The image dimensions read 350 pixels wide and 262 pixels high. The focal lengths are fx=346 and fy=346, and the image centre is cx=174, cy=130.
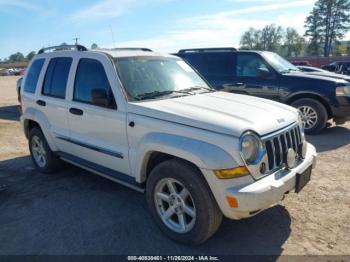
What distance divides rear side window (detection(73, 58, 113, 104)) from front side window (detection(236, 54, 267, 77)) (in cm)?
494

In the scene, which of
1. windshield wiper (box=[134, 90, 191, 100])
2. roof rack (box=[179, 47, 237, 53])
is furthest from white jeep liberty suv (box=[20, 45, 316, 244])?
roof rack (box=[179, 47, 237, 53])

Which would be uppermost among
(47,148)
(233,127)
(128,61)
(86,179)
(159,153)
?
(128,61)

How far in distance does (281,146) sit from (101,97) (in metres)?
2.01

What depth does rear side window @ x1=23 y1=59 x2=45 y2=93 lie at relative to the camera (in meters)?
5.51

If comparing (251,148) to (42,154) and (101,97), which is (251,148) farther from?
(42,154)

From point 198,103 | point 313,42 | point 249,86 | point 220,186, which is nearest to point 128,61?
point 198,103

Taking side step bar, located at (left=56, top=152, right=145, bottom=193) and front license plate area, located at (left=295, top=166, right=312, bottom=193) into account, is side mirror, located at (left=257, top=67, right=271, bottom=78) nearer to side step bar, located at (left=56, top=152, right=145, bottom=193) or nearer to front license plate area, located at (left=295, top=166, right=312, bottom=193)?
front license plate area, located at (left=295, top=166, right=312, bottom=193)

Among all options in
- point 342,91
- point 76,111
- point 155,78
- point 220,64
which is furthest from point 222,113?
point 220,64

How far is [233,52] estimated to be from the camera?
8.84 metres

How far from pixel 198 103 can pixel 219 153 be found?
96 centimetres

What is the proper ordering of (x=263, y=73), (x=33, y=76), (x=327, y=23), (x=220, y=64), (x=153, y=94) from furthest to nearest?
(x=327, y=23) < (x=220, y=64) < (x=263, y=73) < (x=33, y=76) < (x=153, y=94)

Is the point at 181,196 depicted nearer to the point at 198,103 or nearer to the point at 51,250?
the point at 198,103

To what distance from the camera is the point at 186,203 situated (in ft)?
11.3

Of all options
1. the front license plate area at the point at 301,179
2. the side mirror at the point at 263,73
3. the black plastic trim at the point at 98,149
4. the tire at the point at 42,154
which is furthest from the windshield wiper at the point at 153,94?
the side mirror at the point at 263,73
